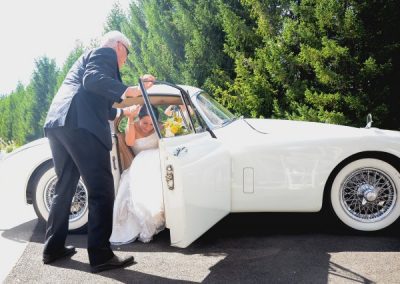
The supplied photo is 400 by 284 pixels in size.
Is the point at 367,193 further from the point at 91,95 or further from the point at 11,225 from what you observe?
the point at 11,225

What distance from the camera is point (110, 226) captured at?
11.1 feet

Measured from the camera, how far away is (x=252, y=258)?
Result: 11.6 feet

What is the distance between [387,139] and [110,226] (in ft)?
8.65

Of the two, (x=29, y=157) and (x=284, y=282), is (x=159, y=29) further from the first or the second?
(x=284, y=282)

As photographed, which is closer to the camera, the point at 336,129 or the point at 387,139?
the point at 387,139

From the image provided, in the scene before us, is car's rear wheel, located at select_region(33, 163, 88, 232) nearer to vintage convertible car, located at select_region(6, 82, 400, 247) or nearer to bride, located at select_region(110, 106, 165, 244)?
bride, located at select_region(110, 106, 165, 244)

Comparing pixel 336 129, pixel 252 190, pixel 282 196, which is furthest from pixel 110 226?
pixel 336 129

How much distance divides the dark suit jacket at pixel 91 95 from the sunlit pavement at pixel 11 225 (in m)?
1.34

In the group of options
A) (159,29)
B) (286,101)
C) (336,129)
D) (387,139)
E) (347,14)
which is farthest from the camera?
(159,29)

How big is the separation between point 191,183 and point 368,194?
5.98 feet

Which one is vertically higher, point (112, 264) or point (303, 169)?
point (303, 169)

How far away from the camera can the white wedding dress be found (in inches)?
157

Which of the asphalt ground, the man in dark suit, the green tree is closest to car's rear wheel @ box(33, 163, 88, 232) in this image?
the asphalt ground

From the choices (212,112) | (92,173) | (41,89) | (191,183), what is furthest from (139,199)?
(41,89)
